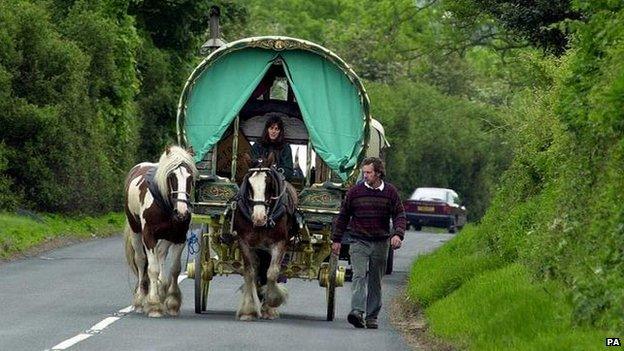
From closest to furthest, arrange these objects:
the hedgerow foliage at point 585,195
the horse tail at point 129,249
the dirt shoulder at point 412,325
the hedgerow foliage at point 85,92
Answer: the hedgerow foliage at point 585,195
the dirt shoulder at point 412,325
the horse tail at point 129,249
the hedgerow foliage at point 85,92

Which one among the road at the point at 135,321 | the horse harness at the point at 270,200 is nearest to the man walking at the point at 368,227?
the road at the point at 135,321

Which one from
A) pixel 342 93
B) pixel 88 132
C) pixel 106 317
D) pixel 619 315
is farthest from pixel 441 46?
pixel 619 315

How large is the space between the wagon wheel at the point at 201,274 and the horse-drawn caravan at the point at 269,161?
1 centimetres

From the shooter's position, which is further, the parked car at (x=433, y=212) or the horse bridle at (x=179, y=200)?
the parked car at (x=433, y=212)

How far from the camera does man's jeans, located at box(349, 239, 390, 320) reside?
1933cm

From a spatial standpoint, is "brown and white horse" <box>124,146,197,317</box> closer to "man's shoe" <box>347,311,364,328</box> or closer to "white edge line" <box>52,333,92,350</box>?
"man's shoe" <box>347,311,364,328</box>

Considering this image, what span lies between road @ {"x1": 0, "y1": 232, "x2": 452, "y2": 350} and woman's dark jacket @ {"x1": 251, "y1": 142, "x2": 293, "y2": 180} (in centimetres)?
186

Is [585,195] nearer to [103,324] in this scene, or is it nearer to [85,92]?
[103,324]

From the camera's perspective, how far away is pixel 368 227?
759 inches

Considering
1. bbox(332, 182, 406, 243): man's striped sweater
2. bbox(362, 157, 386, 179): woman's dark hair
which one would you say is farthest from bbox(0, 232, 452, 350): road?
bbox(362, 157, 386, 179): woman's dark hair

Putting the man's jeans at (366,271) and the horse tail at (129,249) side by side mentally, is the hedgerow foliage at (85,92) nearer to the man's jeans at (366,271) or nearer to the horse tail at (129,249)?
the horse tail at (129,249)

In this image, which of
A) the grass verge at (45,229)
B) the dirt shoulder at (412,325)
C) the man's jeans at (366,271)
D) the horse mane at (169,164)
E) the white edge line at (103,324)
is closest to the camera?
the dirt shoulder at (412,325)

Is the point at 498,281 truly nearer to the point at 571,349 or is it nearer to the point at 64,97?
the point at 571,349

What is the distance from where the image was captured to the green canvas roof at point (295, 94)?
21.4m
